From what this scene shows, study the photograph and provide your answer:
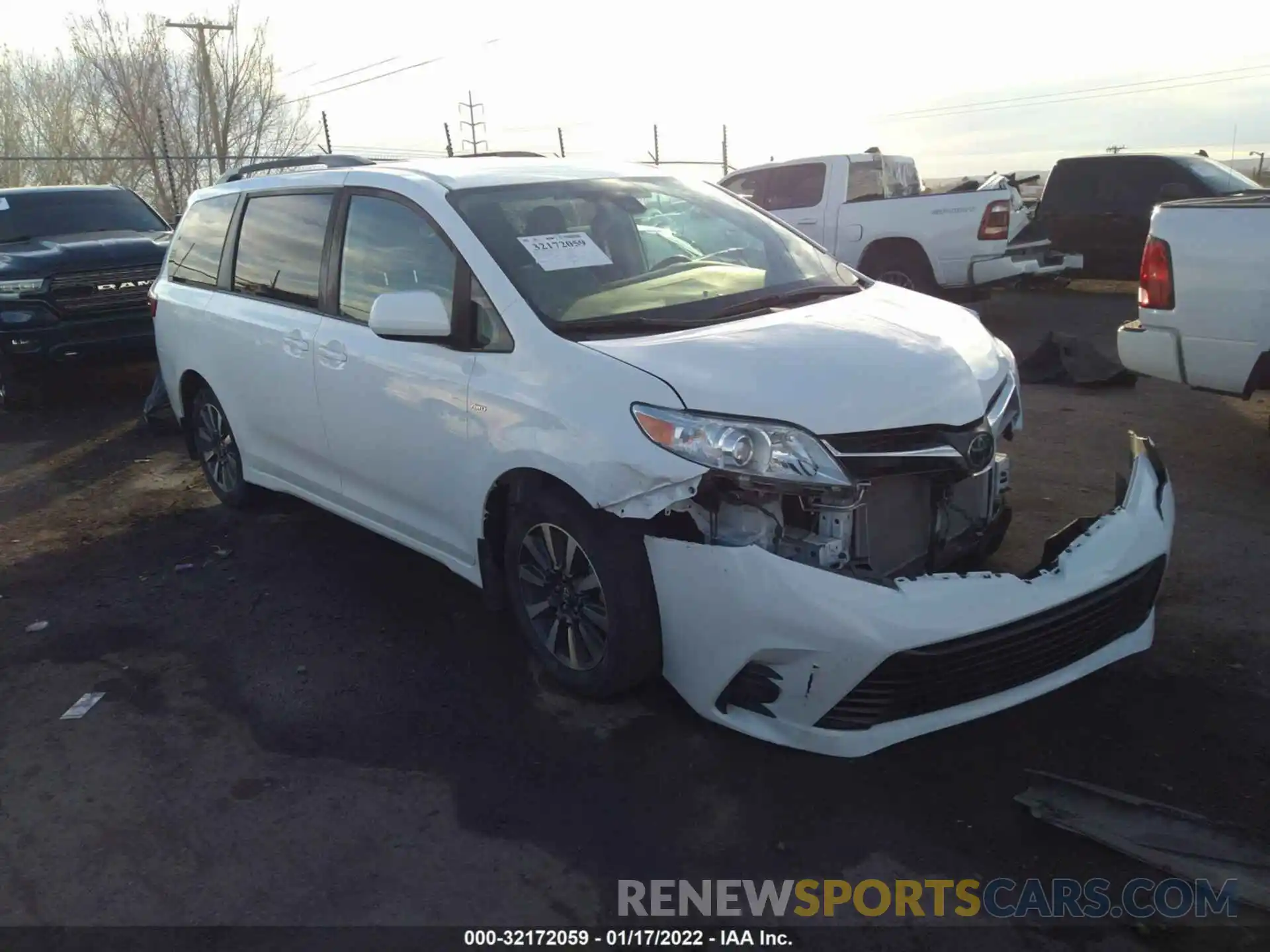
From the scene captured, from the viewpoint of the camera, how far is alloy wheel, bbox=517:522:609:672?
3438 mm

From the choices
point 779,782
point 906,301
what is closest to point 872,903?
point 779,782

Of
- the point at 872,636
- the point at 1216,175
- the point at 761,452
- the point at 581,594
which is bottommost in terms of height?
the point at 581,594

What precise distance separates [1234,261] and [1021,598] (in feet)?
11.0

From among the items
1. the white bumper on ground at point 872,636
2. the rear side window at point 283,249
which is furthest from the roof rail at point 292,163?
the white bumper on ground at point 872,636

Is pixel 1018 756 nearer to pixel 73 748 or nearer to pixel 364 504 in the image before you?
pixel 364 504

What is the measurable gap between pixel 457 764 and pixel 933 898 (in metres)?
1.52

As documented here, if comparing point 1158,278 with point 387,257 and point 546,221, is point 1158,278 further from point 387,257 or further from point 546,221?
point 387,257

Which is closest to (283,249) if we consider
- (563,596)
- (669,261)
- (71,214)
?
(669,261)

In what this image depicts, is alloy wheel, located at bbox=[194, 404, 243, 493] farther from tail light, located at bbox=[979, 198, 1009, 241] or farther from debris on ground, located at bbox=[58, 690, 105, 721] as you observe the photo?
tail light, located at bbox=[979, 198, 1009, 241]

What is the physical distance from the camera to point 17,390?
905 cm

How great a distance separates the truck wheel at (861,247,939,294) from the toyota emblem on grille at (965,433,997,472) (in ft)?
26.7

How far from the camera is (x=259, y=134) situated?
31.1 meters

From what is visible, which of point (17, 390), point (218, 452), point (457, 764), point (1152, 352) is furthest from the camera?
point (17, 390)

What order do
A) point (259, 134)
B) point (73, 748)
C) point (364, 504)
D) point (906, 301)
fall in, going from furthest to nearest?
point (259, 134) < point (364, 504) < point (906, 301) < point (73, 748)
